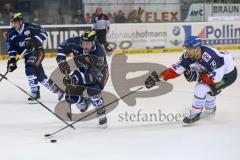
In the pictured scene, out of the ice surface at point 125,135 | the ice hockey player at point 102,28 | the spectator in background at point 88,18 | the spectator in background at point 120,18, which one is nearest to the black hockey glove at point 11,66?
the ice surface at point 125,135

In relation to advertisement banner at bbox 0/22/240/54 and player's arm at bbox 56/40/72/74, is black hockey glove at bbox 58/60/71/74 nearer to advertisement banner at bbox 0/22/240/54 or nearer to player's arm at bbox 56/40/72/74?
player's arm at bbox 56/40/72/74

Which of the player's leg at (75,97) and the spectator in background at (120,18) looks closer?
the player's leg at (75,97)

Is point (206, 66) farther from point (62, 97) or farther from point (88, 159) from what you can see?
point (62, 97)

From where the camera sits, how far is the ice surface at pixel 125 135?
15.5 ft

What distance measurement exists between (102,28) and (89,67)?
343 inches

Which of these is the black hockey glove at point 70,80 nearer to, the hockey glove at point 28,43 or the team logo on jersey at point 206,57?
the team logo on jersey at point 206,57

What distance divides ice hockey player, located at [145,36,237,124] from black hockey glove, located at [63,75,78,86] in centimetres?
79

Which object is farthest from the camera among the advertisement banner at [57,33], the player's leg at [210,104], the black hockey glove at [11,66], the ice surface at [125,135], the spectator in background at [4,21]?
the advertisement banner at [57,33]

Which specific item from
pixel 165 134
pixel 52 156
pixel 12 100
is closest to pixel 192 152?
pixel 165 134

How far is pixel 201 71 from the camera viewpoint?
5855 mm

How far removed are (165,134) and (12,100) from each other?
9.88ft

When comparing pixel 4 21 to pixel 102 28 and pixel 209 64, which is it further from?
pixel 209 64

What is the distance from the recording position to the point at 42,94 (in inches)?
325

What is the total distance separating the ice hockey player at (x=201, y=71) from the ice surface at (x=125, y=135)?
1.00 ft
